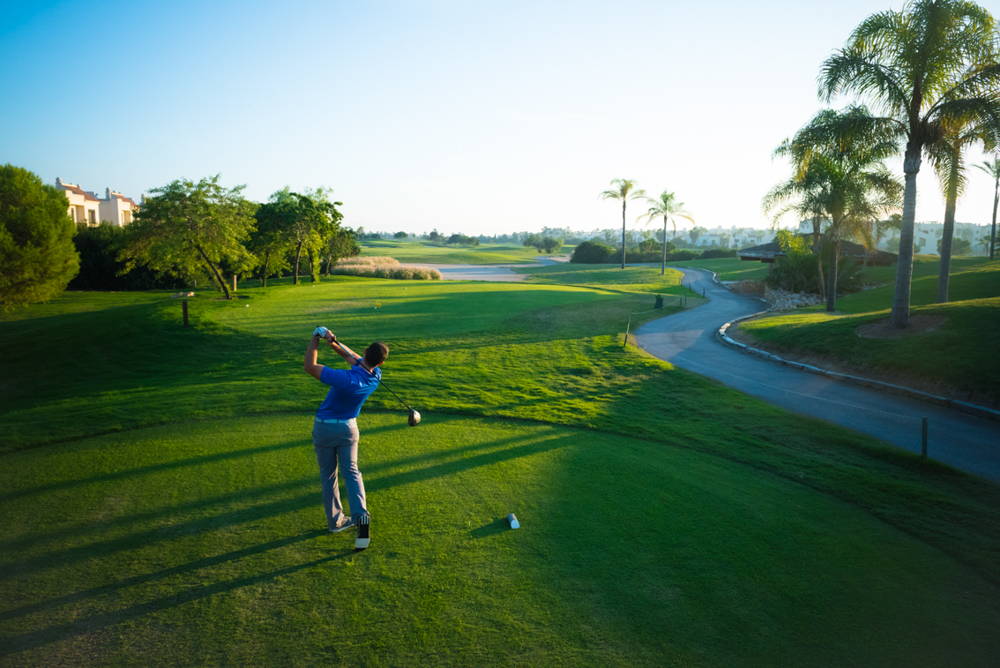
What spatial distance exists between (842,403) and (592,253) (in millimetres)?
86625

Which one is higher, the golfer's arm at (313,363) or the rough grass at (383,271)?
the rough grass at (383,271)

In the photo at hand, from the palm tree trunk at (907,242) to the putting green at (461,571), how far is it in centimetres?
1375

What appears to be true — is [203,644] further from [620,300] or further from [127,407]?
[620,300]

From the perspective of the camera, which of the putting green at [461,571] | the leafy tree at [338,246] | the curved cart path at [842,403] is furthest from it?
the leafy tree at [338,246]

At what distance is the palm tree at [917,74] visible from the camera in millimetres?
17594

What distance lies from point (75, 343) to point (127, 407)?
1067cm

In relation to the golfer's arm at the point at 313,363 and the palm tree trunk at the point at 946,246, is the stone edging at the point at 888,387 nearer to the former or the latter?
the palm tree trunk at the point at 946,246

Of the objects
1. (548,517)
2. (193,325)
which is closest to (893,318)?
(548,517)

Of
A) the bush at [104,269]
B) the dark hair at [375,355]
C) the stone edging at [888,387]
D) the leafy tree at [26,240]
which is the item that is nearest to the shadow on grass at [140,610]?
the dark hair at [375,355]

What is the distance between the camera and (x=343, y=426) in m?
6.43

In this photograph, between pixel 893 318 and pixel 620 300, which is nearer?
pixel 893 318

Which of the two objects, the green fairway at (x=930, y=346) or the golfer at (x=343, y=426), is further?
the green fairway at (x=930, y=346)

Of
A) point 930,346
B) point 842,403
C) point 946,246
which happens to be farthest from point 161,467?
point 946,246

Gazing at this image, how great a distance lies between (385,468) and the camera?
8.76 metres
